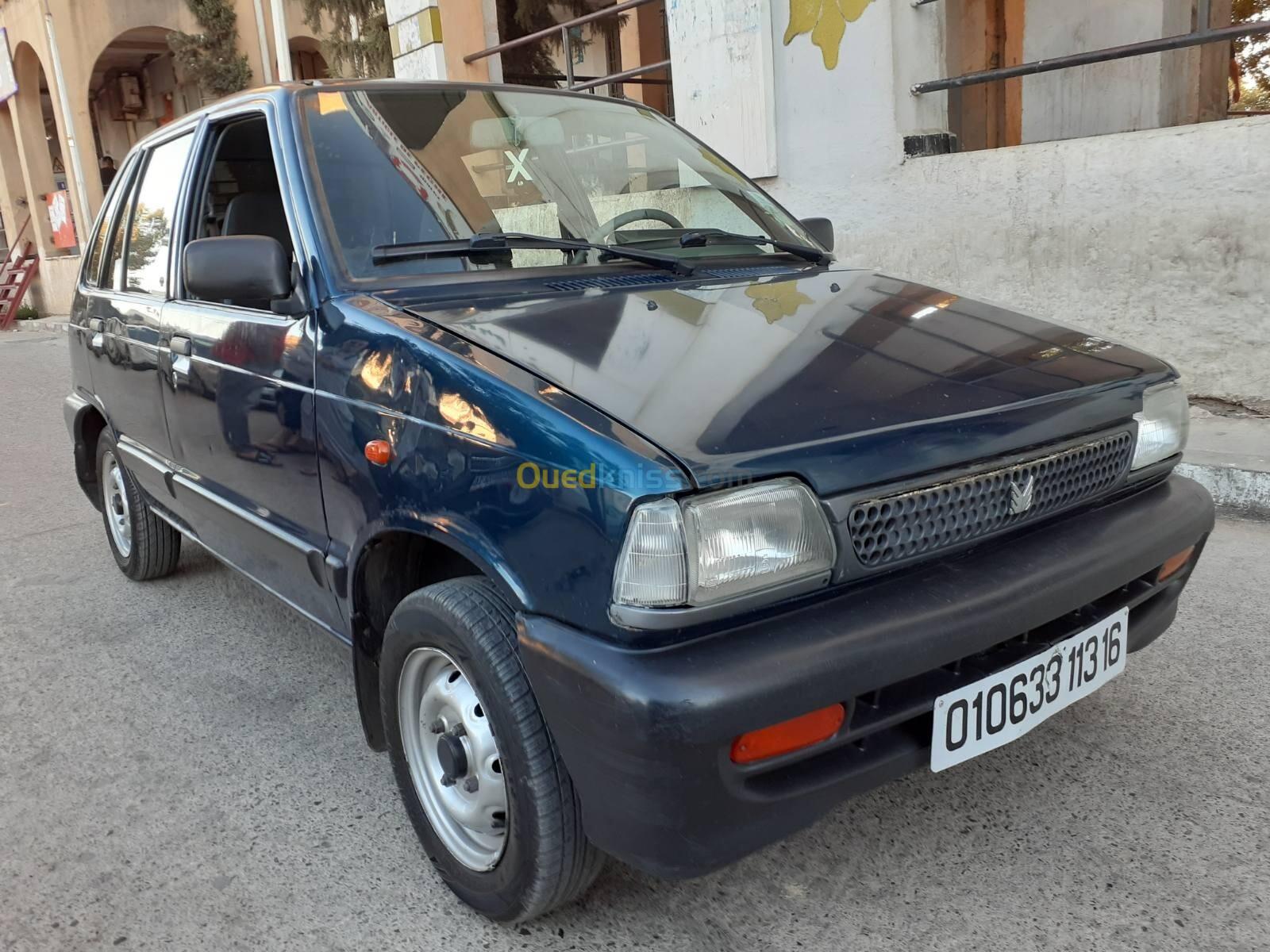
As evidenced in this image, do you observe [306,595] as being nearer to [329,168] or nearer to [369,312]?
[369,312]

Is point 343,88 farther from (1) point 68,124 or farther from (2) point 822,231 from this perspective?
(1) point 68,124

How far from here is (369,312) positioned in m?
2.23

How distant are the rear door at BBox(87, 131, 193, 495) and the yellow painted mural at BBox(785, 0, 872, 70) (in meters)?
4.50

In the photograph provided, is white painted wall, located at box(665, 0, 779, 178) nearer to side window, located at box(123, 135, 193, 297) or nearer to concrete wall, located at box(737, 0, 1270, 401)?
concrete wall, located at box(737, 0, 1270, 401)

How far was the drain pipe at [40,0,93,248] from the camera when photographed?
656 inches

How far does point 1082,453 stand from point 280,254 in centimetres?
184

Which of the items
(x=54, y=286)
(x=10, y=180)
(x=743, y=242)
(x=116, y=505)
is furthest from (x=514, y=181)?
(x=10, y=180)

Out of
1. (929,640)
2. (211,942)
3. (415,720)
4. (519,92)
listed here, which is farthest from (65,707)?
(929,640)

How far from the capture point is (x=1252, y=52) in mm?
11148

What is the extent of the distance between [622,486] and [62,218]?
2064cm

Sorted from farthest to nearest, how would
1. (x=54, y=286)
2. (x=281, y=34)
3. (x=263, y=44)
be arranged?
(x=54, y=286), (x=263, y=44), (x=281, y=34)

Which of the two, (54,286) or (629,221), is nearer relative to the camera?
(629,221)

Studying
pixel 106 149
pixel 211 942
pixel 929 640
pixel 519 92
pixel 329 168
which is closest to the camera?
pixel 929 640

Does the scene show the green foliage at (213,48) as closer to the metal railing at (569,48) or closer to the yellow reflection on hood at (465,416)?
the metal railing at (569,48)
